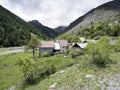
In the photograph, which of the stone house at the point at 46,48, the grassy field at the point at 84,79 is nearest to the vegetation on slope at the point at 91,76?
the grassy field at the point at 84,79

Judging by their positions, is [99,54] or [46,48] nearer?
[99,54]

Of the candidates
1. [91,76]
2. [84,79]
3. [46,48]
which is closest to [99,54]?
[91,76]

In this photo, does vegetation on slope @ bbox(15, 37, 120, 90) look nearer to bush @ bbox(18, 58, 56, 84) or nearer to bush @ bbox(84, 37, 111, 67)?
bush @ bbox(84, 37, 111, 67)

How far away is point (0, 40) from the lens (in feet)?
504

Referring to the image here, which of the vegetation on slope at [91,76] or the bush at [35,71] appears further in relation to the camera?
the bush at [35,71]

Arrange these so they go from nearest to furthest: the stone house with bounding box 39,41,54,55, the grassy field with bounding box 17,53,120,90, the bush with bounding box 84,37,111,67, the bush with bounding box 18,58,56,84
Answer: the grassy field with bounding box 17,53,120,90 → the bush with bounding box 84,37,111,67 → the bush with bounding box 18,58,56,84 → the stone house with bounding box 39,41,54,55

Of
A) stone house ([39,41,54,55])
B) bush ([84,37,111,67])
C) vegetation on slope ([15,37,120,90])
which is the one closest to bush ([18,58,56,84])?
vegetation on slope ([15,37,120,90])

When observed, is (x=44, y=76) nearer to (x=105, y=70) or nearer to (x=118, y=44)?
(x=105, y=70)

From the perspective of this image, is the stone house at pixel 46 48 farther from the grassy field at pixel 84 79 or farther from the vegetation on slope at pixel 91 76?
the grassy field at pixel 84 79

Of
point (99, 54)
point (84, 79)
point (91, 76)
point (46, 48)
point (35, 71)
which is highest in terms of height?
point (46, 48)

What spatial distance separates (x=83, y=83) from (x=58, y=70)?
40.0 ft

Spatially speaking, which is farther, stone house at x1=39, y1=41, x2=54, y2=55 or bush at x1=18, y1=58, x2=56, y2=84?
stone house at x1=39, y1=41, x2=54, y2=55

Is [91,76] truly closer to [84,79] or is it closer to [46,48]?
[84,79]

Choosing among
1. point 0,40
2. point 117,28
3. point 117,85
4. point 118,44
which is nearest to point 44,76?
point 117,85
